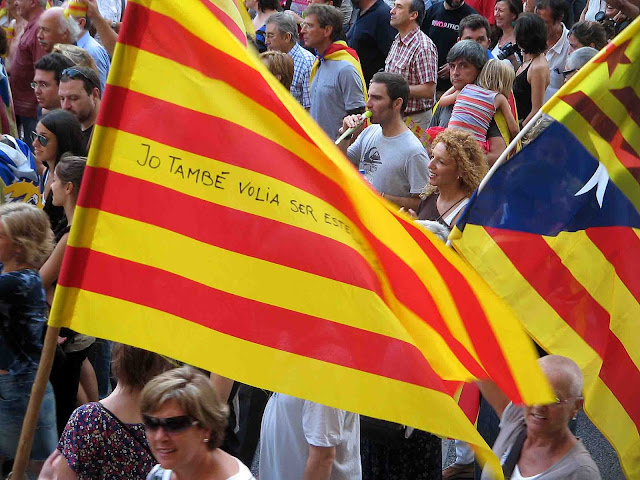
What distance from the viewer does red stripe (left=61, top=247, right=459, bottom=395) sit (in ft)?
10.2

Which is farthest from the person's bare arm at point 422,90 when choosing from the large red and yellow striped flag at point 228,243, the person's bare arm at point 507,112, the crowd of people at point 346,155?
the large red and yellow striped flag at point 228,243

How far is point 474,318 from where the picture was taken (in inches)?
142

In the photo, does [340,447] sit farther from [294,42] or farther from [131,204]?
[294,42]

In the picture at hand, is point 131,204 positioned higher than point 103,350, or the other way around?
point 131,204

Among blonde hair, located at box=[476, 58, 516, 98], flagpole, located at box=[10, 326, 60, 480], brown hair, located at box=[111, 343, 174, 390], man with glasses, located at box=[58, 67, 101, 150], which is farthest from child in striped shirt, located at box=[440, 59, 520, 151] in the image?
flagpole, located at box=[10, 326, 60, 480]

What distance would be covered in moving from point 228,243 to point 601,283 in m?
1.69

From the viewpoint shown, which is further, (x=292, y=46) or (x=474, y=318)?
(x=292, y=46)

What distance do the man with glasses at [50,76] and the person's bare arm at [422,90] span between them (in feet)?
10.1

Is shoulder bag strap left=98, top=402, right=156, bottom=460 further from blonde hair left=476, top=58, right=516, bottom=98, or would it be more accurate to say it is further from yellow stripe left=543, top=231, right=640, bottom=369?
blonde hair left=476, top=58, right=516, bottom=98

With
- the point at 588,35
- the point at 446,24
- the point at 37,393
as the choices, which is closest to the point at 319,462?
the point at 37,393

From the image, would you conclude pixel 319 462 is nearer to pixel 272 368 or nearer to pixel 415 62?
pixel 272 368

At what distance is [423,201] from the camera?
6336mm

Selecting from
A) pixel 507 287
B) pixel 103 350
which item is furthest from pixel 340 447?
pixel 103 350

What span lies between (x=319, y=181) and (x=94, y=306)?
2.67ft
